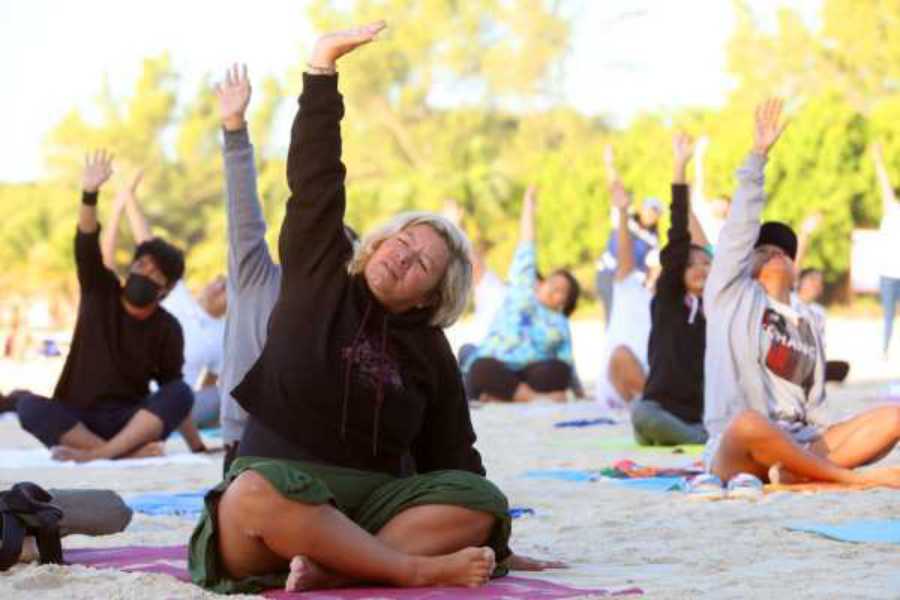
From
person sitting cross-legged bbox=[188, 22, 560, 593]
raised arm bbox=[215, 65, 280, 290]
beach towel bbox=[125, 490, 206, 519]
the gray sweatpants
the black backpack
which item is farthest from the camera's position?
the gray sweatpants

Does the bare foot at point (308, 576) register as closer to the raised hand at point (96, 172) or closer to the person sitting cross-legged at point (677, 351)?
the raised hand at point (96, 172)

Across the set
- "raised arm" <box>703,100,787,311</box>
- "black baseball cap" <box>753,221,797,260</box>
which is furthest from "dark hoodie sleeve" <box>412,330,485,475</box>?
"black baseball cap" <box>753,221,797,260</box>

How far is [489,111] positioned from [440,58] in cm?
216

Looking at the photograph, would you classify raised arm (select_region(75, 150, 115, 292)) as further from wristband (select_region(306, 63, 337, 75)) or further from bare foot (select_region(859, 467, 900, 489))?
wristband (select_region(306, 63, 337, 75))

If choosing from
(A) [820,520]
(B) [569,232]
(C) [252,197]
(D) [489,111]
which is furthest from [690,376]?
(D) [489,111]

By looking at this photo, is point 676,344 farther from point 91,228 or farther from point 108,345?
point 91,228

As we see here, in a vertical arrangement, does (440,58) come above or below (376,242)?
above

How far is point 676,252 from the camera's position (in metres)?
8.59

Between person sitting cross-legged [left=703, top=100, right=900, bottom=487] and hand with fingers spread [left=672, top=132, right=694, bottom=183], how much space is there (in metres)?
0.94

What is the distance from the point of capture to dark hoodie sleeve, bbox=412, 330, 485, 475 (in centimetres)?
461

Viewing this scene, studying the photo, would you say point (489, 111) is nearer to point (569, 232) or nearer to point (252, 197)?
point (569, 232)

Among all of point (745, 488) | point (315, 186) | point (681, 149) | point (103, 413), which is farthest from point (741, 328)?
point (103, 413)

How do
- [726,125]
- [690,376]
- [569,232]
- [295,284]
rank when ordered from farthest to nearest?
[569,232], [726,125], [690,376], [295,284]

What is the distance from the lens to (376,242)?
14.9ft
